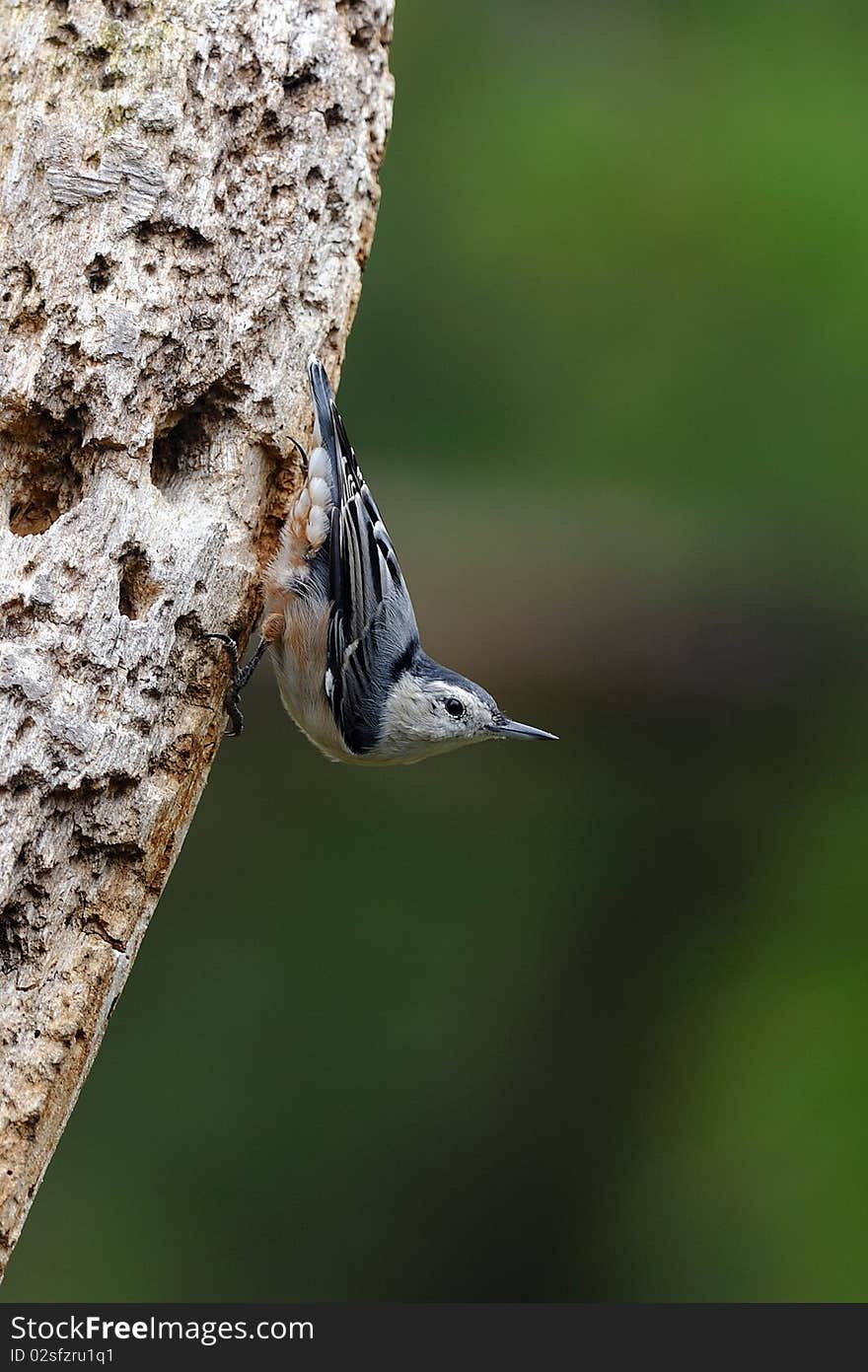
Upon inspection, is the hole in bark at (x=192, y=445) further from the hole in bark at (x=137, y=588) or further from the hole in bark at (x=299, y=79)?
the hole in bark at (x=299, y=79)

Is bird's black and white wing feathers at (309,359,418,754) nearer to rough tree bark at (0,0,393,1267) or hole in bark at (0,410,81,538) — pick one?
rough tree bark at (0,0,393,1267)

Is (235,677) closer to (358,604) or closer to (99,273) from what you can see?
(358,604)

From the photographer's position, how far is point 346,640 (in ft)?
11.2

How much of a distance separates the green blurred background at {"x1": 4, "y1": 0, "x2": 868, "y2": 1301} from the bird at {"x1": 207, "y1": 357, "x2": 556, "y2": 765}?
54.6 inches

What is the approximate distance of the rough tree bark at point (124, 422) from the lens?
269cm

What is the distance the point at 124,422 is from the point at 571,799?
12.5 ft

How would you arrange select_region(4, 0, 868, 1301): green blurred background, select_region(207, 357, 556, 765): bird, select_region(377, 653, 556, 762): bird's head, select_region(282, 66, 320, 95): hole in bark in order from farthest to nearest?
select_region(4, 0, 868, 1301): green blurred background < select_region(377, 653, 556, 762): bird's head < select_region(207, 357, 556, 765): bird < select_region(282, 66, 320, 95): hole in bark

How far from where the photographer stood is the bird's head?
3596mm

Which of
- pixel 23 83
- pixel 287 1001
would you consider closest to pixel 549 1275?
pixel 287 1001

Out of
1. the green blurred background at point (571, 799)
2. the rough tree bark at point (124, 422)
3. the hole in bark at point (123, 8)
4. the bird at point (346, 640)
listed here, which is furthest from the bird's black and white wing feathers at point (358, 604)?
the green blurred background at point (571, 799)

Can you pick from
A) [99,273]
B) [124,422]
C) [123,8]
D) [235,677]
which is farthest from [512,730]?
[123,8]

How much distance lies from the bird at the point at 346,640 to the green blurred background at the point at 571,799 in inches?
54.6

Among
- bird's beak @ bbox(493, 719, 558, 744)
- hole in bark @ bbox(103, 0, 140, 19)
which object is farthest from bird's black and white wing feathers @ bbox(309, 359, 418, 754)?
hole in bark @ bbox(103, 0, 140, 19)

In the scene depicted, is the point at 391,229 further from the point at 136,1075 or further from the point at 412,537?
the point at 136,1075
